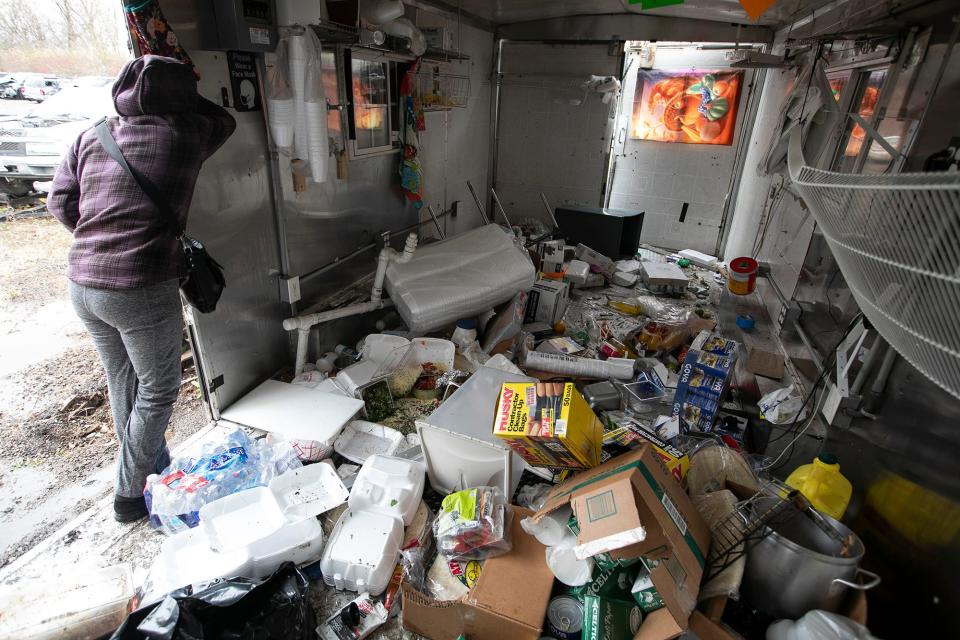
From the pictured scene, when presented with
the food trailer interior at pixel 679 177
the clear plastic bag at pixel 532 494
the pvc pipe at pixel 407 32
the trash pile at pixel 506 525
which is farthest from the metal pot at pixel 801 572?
the pvc pipe at pixel 407 32

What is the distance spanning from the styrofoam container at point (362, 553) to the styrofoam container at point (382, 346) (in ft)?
3.66

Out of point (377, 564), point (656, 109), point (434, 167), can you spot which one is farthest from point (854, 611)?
point (656, 109)

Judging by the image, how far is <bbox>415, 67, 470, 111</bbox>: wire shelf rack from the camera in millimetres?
3607

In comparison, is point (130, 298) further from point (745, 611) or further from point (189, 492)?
point (745, 611)

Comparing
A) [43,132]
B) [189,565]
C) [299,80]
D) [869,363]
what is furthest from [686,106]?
[43,132]

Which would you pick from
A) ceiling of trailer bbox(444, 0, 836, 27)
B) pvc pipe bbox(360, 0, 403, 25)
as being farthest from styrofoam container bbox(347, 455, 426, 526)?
ceiling of trailer bbox(444, 0, 836, 27)

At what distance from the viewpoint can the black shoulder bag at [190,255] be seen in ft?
5.32

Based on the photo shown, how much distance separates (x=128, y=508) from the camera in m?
1.90

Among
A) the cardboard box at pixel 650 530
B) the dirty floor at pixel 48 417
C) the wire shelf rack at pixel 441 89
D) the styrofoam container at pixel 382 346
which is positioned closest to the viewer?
the cardboard box at pixel 650 530

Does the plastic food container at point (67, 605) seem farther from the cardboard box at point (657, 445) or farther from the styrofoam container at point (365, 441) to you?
the cardboard box at point (657, 445)

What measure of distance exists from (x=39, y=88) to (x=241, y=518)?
5477 millimetres

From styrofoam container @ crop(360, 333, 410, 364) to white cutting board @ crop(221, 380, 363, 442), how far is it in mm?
371

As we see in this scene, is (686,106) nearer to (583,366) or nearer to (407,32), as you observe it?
(407,32)

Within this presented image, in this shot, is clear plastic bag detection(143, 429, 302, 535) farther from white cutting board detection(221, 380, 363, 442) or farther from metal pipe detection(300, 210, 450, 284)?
metal pipe detection(300, 210, 450, 284)
